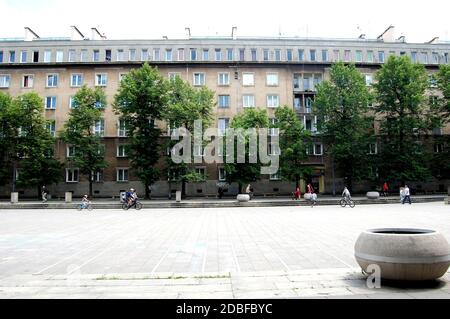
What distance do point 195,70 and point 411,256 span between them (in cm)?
4505

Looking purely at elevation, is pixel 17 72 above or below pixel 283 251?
above

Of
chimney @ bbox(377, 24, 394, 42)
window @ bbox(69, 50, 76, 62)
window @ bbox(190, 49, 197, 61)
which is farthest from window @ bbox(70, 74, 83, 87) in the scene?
chimney @ bbox(377, 24, 394, 42)

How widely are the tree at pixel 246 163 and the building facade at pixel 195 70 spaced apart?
6645mm

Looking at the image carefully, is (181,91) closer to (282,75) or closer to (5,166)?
(282,75)

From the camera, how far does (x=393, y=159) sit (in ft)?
137

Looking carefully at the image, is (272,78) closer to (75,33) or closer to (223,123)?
(223,123)

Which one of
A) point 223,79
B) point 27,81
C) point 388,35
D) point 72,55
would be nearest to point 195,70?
point 223,79

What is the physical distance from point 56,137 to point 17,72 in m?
11.5

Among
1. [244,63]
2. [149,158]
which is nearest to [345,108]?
[244,63]

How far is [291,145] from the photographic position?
1622 inches

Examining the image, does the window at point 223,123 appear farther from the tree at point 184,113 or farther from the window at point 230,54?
the window at point 230,54

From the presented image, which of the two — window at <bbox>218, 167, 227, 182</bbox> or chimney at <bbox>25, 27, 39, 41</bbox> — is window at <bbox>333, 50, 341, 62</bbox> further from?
chimney at <bbox>25, 27, 39, 41</bbox>

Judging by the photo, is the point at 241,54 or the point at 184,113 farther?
the point at 241,54

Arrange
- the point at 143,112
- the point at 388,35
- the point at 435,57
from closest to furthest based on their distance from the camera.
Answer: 1. the point at 143,112
2. the point at 435,57
3. the point at 388,35
